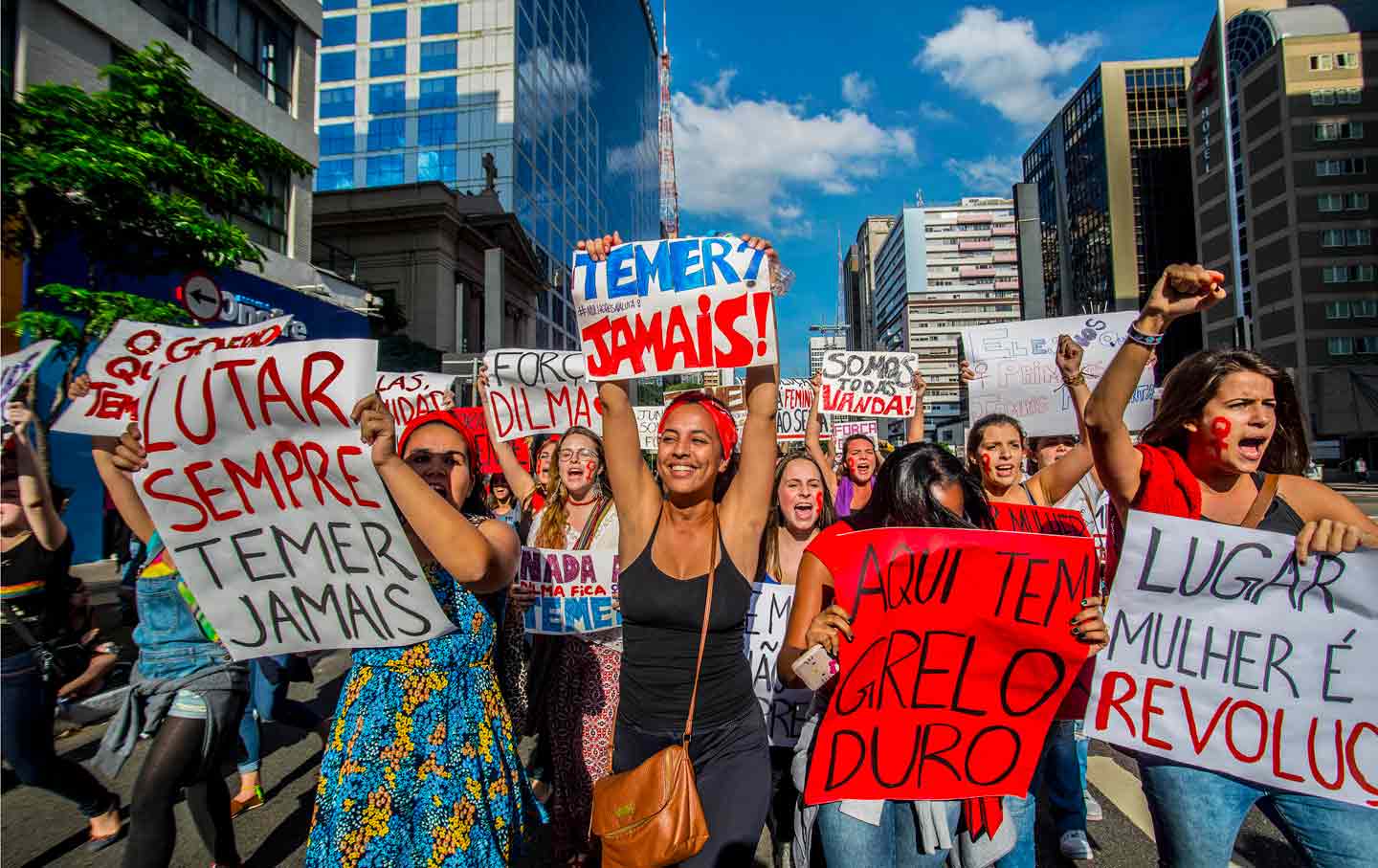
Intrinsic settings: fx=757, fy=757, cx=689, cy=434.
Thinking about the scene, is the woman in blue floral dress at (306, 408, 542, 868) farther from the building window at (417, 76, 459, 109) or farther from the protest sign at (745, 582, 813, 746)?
the building window at (417, 76, 459, 109)

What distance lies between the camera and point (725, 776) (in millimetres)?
2275

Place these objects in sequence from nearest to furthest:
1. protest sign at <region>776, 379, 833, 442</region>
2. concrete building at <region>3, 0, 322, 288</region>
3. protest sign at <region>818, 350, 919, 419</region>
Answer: protest sign at <region>818, 350, 919, 419</region>, protest sign at <region>776, 379, 833, 442</region>, concrete building at <region>3, 0, 322, 288</region>

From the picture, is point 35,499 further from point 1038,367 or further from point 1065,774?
point 1038,367

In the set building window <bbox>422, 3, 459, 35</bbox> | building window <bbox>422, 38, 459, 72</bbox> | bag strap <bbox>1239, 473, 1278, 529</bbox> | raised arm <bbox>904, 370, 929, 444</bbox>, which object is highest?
building window <bbox>422, 3, 459, 35</bbox>

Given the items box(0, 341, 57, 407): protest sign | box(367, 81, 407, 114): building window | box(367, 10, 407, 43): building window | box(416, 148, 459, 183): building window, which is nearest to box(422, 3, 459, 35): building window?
box(367, 10, 407, 43): building window

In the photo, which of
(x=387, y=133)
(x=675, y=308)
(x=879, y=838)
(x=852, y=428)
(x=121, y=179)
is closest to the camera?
(x=879, y=838)

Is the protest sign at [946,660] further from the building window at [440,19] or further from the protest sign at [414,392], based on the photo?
the building window at [440,19]

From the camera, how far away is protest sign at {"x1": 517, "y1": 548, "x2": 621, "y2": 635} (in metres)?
3.77

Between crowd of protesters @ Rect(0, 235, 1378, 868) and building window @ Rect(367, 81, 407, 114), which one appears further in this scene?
building window @ Rect(367, 81, 407, 114)

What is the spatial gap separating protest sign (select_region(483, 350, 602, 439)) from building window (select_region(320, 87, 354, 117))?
48199 millimetres

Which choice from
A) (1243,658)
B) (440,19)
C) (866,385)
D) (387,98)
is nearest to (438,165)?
(387,98)

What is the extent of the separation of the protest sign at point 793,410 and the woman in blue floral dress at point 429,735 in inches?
298

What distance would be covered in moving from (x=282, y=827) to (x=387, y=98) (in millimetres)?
50302

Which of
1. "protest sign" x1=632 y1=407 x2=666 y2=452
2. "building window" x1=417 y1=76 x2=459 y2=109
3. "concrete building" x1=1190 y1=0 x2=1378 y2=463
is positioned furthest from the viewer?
"concrete building" x1=1190 y1=0 x2=1378 y2=463
